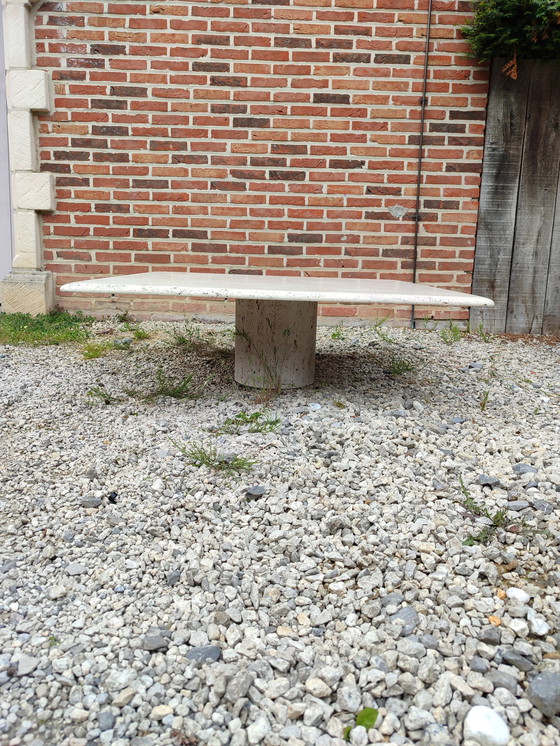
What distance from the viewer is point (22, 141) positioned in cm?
424

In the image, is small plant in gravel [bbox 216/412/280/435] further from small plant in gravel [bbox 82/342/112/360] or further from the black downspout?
the black downspout

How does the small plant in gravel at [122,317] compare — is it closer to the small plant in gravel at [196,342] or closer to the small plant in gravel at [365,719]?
the small plant in gravel at [196,342]

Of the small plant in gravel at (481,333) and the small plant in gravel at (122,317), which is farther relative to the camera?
the small plant in gravel at (122,317)

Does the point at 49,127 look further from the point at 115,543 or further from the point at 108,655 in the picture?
the point at 108,655

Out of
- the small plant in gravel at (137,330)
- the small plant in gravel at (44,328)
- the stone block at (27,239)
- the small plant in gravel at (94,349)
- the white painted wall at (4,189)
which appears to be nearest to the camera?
the small plant in gravel at (94,349)

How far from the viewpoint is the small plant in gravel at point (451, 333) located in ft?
13.9

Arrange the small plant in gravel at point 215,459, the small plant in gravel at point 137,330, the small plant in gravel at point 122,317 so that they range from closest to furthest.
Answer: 1. the small plant in gravel at point 215,459
2. the small plant in gravel at point 137,330
3. the small plant in gravel at point 122,317

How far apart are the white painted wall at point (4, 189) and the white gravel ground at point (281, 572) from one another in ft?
8.95

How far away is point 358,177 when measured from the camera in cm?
431

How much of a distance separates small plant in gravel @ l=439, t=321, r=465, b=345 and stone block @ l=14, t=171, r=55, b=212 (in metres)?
2.82

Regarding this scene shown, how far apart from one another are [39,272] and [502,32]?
3.37 m

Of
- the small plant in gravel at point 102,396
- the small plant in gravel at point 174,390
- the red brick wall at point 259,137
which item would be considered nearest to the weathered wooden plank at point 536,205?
the red brick wall at point 259,137

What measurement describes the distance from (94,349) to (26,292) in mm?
1014

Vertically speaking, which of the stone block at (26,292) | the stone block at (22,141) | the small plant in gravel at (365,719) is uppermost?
the stone block at (22,141)
